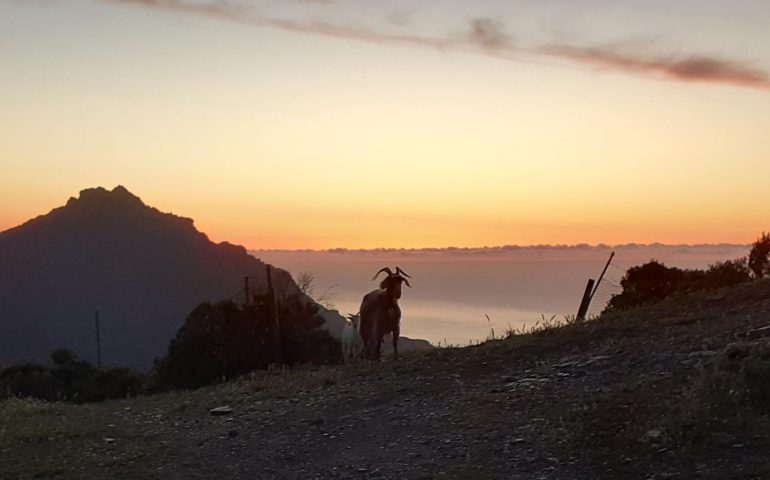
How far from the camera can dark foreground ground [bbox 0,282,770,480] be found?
23.9 feet

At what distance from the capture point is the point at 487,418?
8773 mm

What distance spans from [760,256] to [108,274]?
3842 inches

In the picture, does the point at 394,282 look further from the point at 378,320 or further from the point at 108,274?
the point at 108,274

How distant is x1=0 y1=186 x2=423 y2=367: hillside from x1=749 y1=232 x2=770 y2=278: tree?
6674cm

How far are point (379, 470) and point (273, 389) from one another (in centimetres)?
464

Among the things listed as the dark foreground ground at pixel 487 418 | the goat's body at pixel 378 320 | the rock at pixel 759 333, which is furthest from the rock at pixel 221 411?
the rock at pixel 759 333

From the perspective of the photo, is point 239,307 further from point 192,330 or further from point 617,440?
point 617,440

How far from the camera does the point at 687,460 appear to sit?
6.81 meters

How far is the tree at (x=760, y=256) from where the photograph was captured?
2341 centimetres

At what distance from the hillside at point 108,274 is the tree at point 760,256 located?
6674 cm

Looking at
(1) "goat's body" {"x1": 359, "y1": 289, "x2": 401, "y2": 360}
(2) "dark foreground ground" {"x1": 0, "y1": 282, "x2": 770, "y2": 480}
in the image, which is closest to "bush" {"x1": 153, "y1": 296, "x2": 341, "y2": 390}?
(1) "goat's body" {"x1": 359, "y1": 289, "x2": 401, "y2": 360}

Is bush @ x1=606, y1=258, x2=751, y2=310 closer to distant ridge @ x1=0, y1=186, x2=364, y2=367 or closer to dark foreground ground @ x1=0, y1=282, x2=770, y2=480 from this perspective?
dark foreground ground @ x1=0, y1=282, x2=770, y2=480

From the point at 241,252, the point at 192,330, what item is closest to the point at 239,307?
the point at 192,330

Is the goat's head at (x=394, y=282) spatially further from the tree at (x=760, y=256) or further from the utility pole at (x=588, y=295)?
the tree at (x=760, y=256)
